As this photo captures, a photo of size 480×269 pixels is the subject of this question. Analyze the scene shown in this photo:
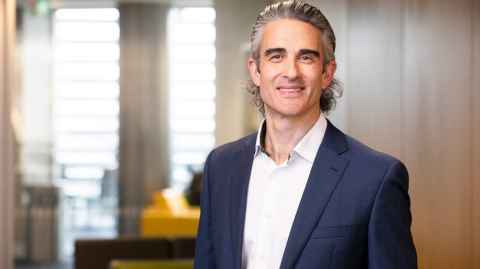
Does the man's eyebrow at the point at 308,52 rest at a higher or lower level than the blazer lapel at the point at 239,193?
higher

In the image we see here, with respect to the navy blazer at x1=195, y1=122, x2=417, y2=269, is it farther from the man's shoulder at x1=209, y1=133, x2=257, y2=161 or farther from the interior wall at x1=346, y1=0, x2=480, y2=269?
the interior wall at x1=346, y1=0, x2=480, y2=269

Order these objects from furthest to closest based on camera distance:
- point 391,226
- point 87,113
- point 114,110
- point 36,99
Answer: point 114,110
point 87,113
point 36,99
point 391,226

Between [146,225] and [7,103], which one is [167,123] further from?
[7,103]

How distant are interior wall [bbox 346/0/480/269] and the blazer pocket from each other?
0.76m

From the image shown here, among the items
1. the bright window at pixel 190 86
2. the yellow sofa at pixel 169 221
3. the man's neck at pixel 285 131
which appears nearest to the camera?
the man's neck at pixel 285 131

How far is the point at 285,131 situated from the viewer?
2359mm

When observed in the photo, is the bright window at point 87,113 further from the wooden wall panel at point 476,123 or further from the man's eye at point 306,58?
the man's eye at point 306,58

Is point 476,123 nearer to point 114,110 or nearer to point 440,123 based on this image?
point 440,123

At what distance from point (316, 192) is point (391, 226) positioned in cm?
18

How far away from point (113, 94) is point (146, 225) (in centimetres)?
339

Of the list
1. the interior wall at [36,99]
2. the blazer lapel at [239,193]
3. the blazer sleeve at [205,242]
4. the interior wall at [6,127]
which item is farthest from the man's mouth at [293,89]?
the interior wall at [36,99]

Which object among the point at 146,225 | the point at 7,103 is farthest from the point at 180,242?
the point at 146,225

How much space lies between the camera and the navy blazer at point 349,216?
224 cm

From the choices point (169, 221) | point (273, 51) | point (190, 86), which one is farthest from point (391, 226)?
point (190, 86)
